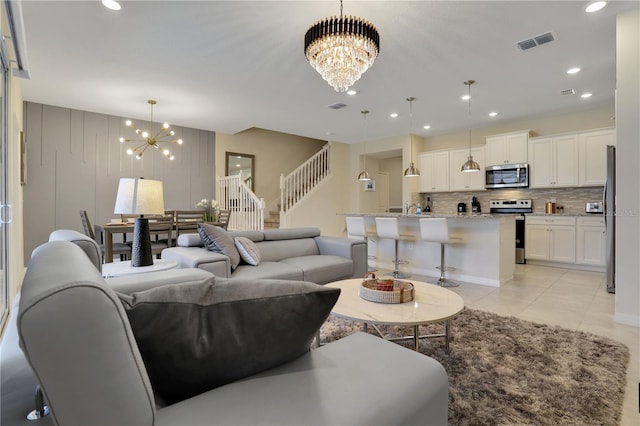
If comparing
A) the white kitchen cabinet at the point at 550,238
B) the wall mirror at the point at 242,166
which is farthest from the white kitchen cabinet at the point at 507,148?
the wall mirror at the point at 242,166

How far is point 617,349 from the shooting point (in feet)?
7.80

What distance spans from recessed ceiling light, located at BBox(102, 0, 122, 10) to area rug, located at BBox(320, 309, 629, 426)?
3.26 m

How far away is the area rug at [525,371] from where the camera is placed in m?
1.65

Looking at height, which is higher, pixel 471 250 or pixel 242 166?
pixel 242 166

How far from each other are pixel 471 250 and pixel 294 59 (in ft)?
11.4

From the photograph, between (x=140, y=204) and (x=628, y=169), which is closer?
(x=140, y=204)

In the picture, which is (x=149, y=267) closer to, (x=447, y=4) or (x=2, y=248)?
(x=2, y=248)

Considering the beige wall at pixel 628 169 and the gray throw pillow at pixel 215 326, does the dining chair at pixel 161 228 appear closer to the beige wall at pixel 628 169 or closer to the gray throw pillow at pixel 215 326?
the gray throw pillow at pixel 215 326

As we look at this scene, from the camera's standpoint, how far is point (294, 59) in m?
3.71

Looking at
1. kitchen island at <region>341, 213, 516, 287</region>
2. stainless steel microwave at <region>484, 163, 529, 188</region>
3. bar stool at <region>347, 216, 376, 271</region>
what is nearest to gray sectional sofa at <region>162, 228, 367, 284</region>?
bar stool at <region>347, 216, 376, 271</region>

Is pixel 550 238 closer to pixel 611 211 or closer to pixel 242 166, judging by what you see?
pixel 611 211

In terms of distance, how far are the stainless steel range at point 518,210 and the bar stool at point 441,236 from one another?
2314 millimetres

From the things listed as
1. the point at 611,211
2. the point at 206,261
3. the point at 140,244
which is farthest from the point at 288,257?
the point at 611,211

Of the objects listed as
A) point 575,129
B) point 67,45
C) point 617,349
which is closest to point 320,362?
point 617,349
